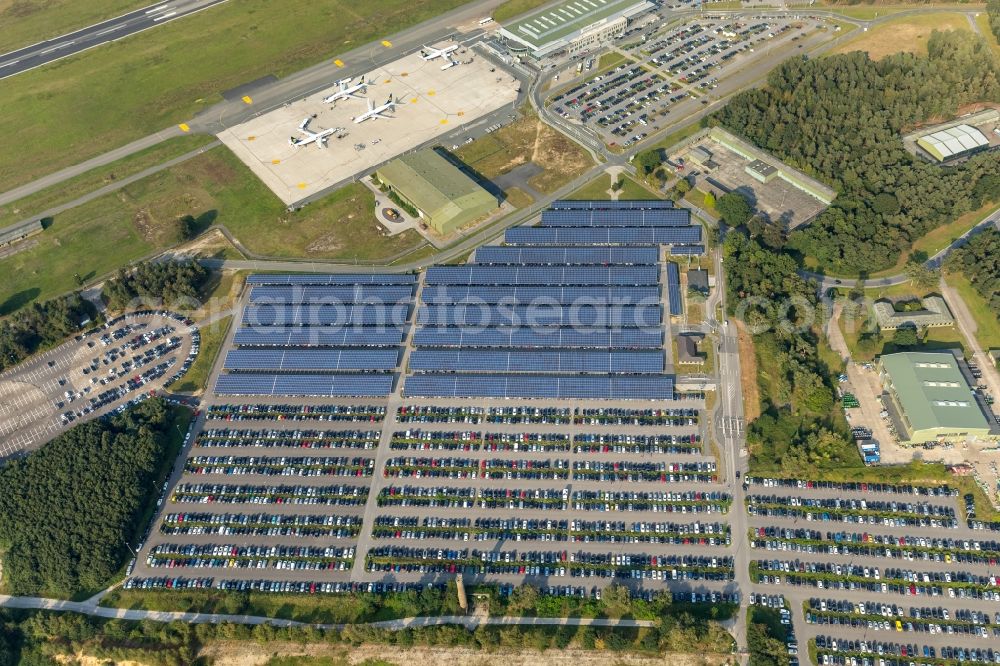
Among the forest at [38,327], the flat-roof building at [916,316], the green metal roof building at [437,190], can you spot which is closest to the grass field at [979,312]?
the flat-roof building at [916,316]

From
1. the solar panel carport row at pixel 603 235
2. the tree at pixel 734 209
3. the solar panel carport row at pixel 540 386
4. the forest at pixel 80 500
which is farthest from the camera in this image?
the solar panel carport row at pixel 603 235

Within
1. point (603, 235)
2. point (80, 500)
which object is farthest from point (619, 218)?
point (80, 500)

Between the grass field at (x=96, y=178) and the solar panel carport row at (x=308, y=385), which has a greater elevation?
the grass field at (x=96, y=178)

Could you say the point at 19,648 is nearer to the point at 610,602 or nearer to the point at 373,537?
the point at 373,537

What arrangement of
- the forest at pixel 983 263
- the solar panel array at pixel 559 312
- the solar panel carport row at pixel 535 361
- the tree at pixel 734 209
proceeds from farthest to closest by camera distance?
1. the tree at pixel 734 209
2. the forest at pixel 983 263
3. the solar panel carport row at pixel 535 361
4. the solar panel array at pixel 559 312

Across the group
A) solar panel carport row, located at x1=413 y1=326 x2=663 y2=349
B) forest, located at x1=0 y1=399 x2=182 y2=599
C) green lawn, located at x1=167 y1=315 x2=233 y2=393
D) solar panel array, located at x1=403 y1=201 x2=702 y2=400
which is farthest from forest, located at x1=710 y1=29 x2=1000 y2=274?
forest, located at x1=0 y1=399 x2=182 y2=599

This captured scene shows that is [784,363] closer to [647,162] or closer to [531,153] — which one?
[647,162]

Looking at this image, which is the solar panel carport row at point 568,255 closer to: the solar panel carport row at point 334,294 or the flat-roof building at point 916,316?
the solar panel carport row at point 334,294
